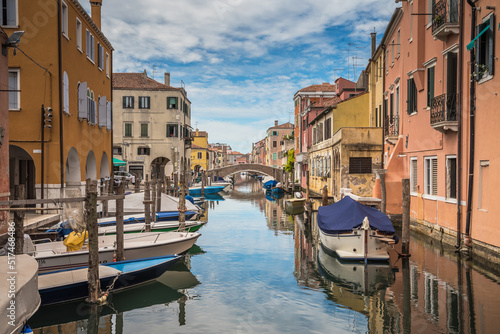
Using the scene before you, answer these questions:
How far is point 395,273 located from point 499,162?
3524mm

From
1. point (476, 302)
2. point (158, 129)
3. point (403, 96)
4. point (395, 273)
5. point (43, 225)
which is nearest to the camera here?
point (476, 302)

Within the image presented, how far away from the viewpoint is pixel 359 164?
2184 cm

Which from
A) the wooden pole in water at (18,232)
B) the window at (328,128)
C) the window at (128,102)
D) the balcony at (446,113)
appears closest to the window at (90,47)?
the wooden pole in water at (18,232)

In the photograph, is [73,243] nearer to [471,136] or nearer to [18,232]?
[18,232]

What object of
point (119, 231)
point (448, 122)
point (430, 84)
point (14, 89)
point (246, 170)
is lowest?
point (119, 231)

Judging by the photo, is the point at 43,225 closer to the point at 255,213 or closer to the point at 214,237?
the point at 214,237

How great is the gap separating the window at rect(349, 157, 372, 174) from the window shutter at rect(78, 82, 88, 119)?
41.8 feet

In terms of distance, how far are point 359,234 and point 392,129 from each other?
8657mm

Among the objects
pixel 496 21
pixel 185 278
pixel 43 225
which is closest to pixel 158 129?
pixel 43 225

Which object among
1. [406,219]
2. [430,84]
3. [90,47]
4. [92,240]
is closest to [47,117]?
[90,47]

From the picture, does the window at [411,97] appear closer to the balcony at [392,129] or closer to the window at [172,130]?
the balcony at [392,129]

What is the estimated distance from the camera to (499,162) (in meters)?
9.73

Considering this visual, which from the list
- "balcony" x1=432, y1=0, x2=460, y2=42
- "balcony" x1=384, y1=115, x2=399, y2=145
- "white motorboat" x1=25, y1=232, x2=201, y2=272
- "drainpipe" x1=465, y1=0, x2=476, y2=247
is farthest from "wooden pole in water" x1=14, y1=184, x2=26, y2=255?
"balcony" x1=384, y1=115, x2=399, y2=145

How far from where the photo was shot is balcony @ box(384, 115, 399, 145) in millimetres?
17998
